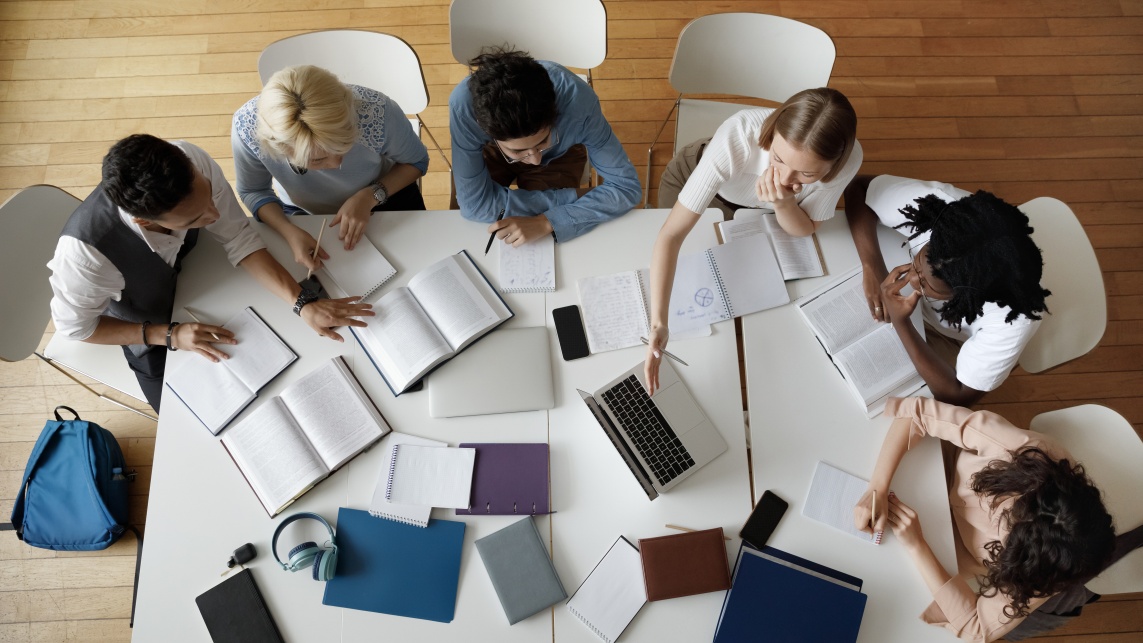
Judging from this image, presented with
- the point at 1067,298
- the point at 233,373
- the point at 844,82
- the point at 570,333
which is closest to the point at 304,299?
the point at 233,373

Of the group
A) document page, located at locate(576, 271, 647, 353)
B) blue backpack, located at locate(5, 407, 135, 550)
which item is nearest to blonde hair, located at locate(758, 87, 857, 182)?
document page, located at locate(576, 271, 647, 353)

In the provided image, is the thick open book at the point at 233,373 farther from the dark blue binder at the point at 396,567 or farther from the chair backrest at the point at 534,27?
the chair backrest at the point at 534,27

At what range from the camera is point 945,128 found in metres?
3.09

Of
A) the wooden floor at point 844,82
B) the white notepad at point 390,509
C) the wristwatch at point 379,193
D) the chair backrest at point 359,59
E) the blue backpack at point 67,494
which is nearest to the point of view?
the white notepad at point 390,509

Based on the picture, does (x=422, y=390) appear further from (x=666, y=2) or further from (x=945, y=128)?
(x=945, y=128)

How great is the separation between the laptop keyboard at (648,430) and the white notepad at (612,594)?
21cm

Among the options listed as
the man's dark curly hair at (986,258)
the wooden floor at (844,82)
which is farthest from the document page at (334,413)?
the man's dark curly hair at (986,258)

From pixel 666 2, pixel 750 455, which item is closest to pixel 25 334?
pixel 750 455

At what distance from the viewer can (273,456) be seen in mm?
1704

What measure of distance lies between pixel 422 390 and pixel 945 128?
8.98ft

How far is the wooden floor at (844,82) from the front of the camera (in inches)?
117

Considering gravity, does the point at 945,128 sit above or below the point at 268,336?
above

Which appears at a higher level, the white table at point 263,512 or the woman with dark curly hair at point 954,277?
the woman with dark curly hair at point 954,277

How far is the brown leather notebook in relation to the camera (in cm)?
161
